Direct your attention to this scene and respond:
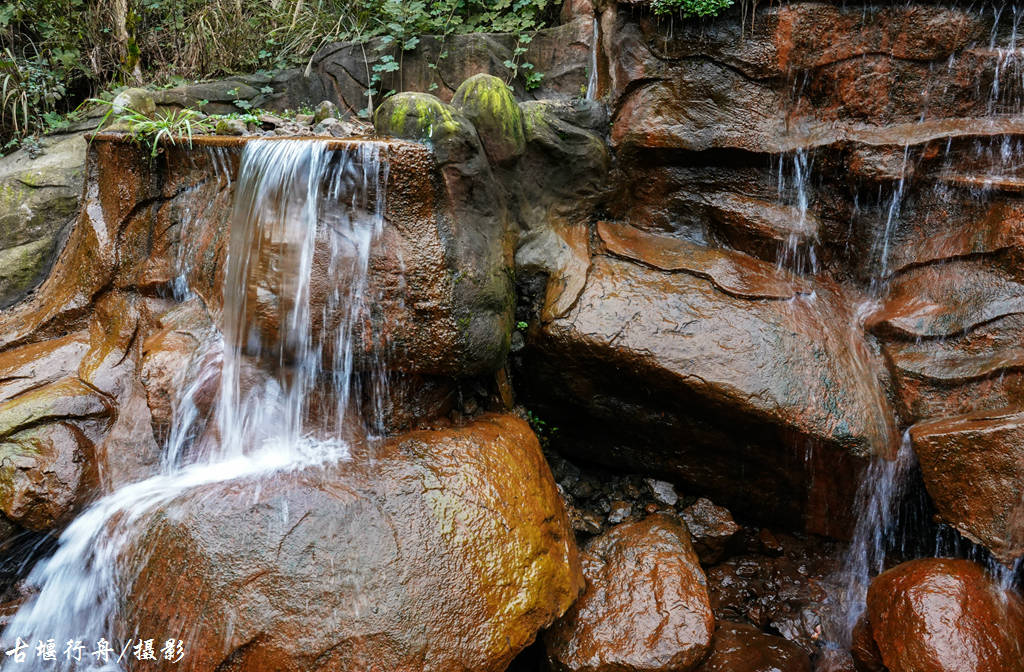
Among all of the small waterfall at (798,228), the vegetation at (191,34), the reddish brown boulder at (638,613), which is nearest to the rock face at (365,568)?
the reddish brown boulder at (638,613)

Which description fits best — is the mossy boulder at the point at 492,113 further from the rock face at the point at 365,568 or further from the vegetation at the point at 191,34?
the vegetation at the point at 191,34

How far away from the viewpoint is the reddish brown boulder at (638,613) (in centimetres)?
287

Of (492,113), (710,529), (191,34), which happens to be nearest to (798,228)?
(710,529)

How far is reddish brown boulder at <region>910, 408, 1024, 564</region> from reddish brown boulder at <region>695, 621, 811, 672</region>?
1.07m

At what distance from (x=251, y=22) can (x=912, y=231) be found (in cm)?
696

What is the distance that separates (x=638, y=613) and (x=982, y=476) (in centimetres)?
183

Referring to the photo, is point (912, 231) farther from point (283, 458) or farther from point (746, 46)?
point (283, 458)

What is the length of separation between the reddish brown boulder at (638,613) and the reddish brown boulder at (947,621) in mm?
823

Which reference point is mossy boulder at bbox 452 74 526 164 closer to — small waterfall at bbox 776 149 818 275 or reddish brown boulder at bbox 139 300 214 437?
small waterfall at bbox 776 149 818 275

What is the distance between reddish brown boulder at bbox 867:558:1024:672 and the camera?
2.58m

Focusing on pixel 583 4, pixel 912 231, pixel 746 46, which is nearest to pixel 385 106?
pixel 746 46

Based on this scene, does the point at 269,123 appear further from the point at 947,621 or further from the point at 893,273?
the point at 947,621

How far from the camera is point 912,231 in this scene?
3805mm
